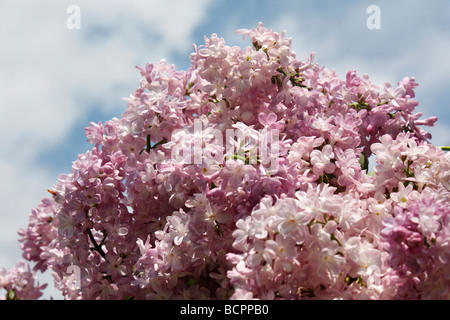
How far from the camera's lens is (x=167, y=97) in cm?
134

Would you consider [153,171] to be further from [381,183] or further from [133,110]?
[381,183]

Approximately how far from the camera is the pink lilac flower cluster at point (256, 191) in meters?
0.94

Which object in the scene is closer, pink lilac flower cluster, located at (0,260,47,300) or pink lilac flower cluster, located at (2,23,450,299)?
pink lilac flower cluster, located at (2,23,450,299)

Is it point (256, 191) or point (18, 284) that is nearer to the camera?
point (256, 191)

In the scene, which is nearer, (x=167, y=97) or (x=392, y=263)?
(x=392, y=263)

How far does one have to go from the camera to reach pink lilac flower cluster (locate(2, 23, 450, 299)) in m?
0.94

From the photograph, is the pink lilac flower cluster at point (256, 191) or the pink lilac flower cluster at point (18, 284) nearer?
the pink lilac flower cluster at point (256, 191)

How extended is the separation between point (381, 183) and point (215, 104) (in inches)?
18.0

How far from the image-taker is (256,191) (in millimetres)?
1034
